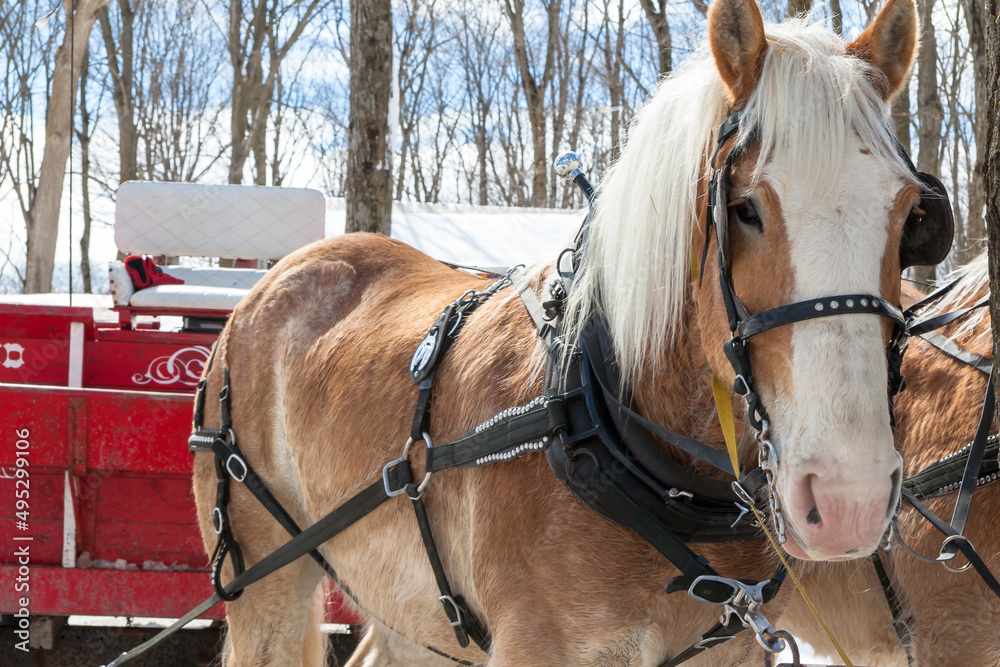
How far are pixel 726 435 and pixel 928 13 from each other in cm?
1061

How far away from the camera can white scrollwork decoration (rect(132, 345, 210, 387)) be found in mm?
3959

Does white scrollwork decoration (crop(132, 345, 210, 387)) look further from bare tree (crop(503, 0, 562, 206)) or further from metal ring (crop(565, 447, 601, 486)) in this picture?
bare tree (crop(503, 0, 562, 206))

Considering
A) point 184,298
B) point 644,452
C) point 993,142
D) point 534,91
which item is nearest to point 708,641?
point 644,452

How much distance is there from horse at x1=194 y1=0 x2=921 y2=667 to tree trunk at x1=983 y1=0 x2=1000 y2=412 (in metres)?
0.14

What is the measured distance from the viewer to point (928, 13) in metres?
9.94

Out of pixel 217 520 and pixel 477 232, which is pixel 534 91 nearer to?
pixel 477 232

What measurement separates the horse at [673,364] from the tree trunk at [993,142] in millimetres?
143

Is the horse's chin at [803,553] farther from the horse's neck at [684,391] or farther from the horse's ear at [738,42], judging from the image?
the horse's ear at [738,42]

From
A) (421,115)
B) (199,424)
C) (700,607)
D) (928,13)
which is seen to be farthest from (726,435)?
(421,115)

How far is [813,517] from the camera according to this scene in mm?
1157

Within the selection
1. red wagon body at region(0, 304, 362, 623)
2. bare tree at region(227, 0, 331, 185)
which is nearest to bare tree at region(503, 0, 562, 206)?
bare tree at region(227, 0, 331, 185)

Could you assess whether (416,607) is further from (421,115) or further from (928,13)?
(421,115)

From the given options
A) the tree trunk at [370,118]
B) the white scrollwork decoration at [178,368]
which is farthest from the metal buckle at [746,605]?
the tree trunk at [370,118]

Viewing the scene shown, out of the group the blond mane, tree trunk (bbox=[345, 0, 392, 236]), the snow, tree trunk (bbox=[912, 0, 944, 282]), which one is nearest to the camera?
the blond mane
